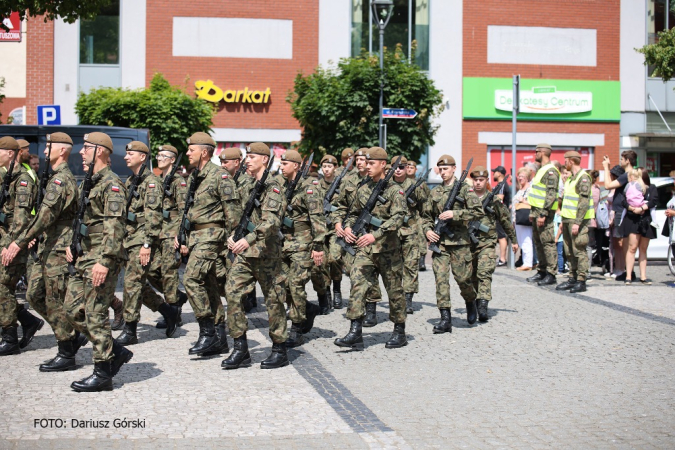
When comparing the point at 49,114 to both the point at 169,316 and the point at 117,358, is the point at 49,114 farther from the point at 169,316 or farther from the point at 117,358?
the point at 117,358

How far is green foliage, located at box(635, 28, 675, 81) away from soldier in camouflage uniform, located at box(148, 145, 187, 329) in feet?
49.4

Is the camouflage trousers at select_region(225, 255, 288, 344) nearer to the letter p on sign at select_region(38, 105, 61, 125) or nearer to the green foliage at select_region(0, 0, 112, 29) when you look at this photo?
the green foliage at select_region(0, 0, 112, 29)

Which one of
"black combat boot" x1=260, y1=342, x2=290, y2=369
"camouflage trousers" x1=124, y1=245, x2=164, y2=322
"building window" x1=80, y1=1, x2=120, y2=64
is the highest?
"building window" x1=80, y1=1, x2=120, y2=64

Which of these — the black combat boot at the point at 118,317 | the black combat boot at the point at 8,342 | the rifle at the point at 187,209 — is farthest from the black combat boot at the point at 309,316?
the black combat boot at the point at 8,342

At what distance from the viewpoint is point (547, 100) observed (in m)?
30.0

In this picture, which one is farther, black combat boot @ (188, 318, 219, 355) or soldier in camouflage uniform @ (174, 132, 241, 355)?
black combat boot @ (188, 318, 219, 355)

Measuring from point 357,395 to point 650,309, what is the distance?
580cm

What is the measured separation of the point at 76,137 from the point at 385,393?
10.2 m

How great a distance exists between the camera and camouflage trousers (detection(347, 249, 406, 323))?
8.58 metres

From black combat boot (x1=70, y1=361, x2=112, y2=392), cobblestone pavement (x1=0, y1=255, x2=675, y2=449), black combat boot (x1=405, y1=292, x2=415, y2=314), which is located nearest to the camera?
cobblestone pavement (x1=0, y1=255, x2=675, y2=449)

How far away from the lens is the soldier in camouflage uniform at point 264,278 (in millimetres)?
7539

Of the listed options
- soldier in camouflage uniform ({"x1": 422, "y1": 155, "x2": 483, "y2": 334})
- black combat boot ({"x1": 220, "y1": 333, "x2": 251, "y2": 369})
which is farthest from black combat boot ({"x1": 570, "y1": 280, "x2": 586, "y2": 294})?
black combat boot ({"x1": 220, "y1": 333, "x2": 251, "y2": 369})

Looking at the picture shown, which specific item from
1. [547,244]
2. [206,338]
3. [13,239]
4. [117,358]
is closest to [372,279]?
[206,338]

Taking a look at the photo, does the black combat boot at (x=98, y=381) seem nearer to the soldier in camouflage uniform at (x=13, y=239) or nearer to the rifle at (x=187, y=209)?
the soldier in camouflage uniform at (x=13, y=239)
